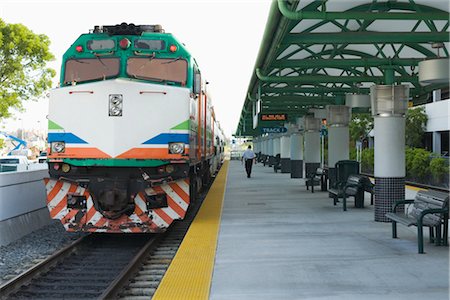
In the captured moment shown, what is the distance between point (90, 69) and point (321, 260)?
5.54 meters

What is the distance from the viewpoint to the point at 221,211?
1352 centimetres

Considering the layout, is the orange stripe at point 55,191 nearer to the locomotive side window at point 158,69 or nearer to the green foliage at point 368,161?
the locomotive side window at point 158,69

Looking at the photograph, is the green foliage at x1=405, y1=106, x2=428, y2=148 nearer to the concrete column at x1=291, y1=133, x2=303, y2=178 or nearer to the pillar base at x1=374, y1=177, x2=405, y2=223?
the concrete column at x1=291, y1=133, x2=303, y2=178

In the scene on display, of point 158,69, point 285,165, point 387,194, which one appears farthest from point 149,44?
point 285,165

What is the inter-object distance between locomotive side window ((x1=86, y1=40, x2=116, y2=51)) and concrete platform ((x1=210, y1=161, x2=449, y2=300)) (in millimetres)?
4092

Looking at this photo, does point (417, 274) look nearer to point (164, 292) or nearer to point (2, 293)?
point (164, 292)

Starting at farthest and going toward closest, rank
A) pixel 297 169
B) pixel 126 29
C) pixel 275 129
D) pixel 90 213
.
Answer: pixel 275 129
pixel 297 169
pixel 126 29
pixel 90 213

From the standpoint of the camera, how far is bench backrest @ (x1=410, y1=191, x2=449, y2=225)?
26.9 feet

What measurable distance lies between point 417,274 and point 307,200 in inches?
376

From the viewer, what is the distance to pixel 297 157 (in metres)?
28.4

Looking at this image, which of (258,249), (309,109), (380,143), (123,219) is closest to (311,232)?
(258,249)

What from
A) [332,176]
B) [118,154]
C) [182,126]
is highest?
[182,126]

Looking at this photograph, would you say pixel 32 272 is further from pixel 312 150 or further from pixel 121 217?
pixel 312 150

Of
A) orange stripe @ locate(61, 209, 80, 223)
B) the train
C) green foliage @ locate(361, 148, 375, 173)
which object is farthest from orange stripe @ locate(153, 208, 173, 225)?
green foliage @ locate(361, 148, 375, 173)
